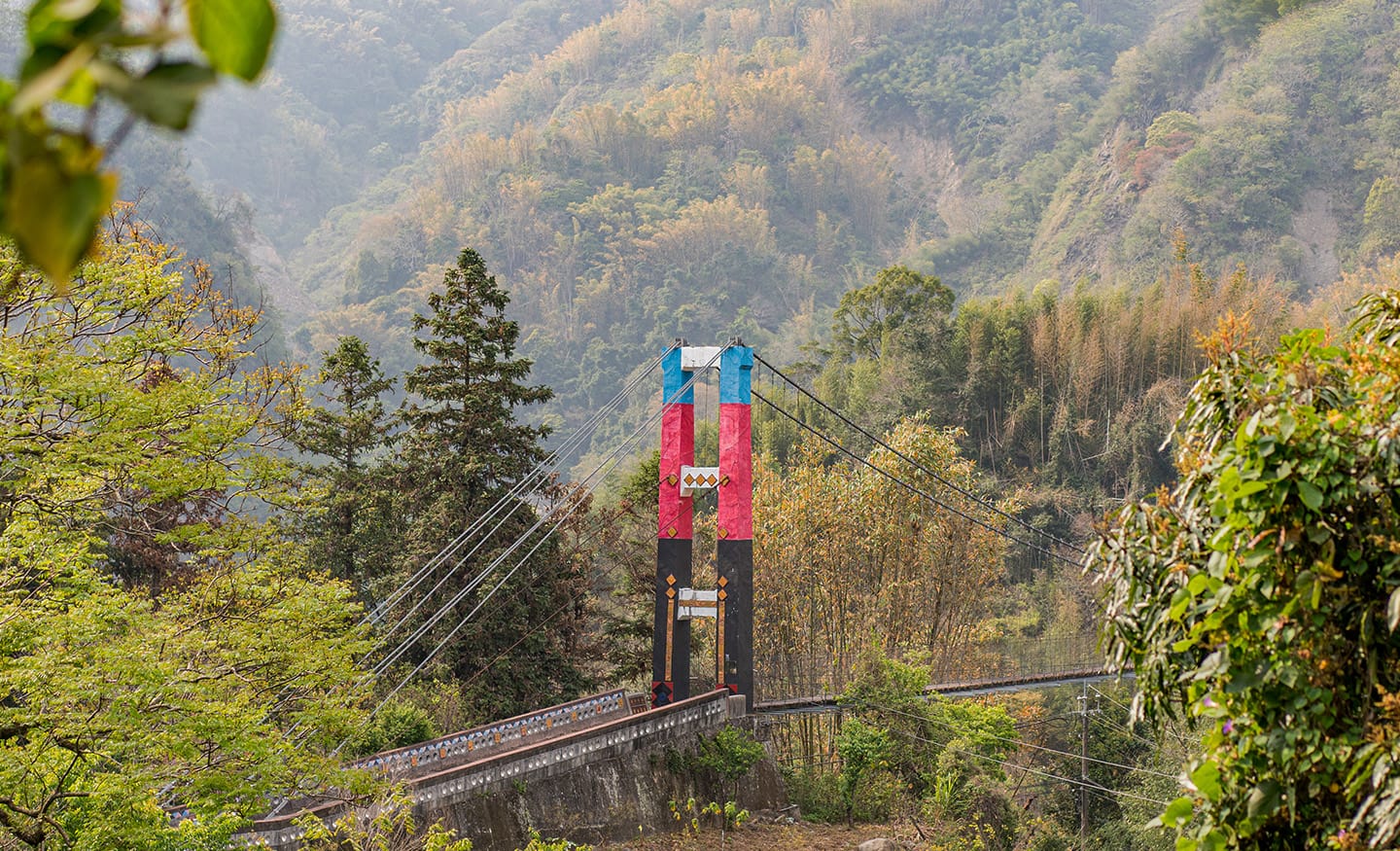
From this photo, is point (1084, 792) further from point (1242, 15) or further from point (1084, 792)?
point (1242, 15)

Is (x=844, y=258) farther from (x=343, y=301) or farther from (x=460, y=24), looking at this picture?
(x=460, y=24)

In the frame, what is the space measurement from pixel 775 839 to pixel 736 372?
4.59 metres

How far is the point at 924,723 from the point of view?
13156mm

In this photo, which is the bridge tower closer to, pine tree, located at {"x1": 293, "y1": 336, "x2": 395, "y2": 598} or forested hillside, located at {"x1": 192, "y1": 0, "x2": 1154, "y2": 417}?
pine tree, located at {"x1": 293, "y1": 336, "x2": 395, "y2": 598}

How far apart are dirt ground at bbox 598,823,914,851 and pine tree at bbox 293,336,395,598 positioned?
6.16m

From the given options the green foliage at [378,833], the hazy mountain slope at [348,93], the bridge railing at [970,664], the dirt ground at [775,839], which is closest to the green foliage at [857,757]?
the dirt ground at [775,839]

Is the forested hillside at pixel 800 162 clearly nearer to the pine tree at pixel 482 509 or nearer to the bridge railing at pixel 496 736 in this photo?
the pine tree at pixel 482 509

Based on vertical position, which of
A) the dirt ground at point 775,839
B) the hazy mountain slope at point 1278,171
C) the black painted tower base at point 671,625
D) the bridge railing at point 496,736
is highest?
the hazy mountain slope at point 1278,171

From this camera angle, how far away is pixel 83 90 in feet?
1.84

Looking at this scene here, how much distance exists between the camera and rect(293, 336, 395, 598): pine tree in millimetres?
15109

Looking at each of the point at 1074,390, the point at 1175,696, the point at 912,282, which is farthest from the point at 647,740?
the point at 912,282

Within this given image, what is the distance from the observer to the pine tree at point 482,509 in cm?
1372

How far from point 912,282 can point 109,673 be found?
2446 centimetres

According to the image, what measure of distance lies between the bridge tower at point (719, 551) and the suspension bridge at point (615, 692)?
0.05 ft
